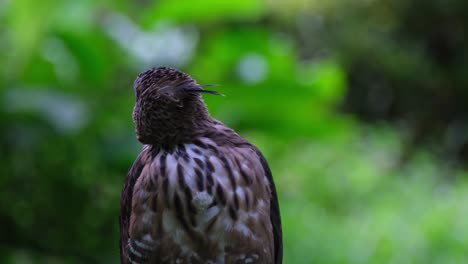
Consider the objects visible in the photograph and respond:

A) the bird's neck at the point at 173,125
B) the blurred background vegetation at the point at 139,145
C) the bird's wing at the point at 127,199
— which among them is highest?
the bird's neck at the point at 173,125

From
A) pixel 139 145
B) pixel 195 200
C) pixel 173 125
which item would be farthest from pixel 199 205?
pixel 139 145

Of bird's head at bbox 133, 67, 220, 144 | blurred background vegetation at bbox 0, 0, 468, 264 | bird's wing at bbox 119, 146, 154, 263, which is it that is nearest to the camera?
bird's head at bbox 133, 67, 220, 144

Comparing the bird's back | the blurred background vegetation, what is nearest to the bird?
the bird's back

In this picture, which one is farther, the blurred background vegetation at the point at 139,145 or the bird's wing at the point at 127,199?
the blurred background vegetation at the point at 139,145

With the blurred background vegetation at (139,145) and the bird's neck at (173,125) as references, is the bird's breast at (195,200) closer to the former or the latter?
the bird's neck at (173,125)

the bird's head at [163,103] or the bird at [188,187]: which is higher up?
the bird's head at [163,103]

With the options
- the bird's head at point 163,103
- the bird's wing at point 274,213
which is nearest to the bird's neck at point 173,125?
the bird's head at point 163,103

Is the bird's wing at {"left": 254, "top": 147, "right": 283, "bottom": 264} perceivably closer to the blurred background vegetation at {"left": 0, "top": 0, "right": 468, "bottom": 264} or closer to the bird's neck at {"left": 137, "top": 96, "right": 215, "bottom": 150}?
the bird's neck at {"left": 137, "top": 96, "right": 215, "bottom": 150}

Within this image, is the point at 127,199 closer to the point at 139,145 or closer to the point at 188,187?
the point at 188,187

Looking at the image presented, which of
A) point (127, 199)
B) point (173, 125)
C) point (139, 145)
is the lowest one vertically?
point (139, 145)
